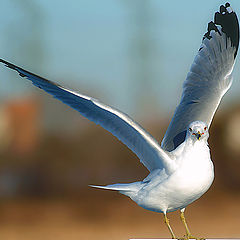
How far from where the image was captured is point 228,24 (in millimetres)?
4652

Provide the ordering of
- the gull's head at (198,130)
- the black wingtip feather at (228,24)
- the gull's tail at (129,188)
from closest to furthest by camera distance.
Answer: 1. the gull's head at (198,130)
2. the gull's tail at (129,188)
3. the black wingtip feather at (228,24)

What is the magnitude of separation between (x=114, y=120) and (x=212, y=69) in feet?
4.07

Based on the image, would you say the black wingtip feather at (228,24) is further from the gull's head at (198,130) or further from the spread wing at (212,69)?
the gull's head at (198,130)

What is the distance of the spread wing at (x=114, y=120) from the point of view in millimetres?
3639

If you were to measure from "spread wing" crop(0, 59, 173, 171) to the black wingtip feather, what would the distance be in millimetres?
1381

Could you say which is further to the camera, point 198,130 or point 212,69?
point 212,69

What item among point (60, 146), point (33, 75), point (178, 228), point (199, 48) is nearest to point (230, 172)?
point (178, 228)

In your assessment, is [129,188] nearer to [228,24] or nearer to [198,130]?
[198,130]

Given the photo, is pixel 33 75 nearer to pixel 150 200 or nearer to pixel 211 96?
pixel 150 200

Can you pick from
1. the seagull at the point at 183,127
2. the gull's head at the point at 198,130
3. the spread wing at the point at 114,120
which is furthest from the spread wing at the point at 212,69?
the gull's head at the point at 198,130

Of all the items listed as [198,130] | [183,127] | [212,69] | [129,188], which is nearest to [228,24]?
[212,69]

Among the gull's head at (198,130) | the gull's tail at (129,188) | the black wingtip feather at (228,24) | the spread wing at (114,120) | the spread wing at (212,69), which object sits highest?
the black wingtip feather at (228,24)

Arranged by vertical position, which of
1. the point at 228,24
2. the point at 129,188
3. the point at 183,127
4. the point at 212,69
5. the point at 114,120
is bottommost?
the point at 129,188

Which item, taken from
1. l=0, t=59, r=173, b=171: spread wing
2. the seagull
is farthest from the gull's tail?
l=0, t=59, r=173, b=171: spread wing
